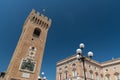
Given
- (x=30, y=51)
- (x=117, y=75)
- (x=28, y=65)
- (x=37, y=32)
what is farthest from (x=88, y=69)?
(x=37, y=32)

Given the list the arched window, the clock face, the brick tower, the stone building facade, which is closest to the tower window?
the brick tower

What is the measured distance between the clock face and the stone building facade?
11689mm

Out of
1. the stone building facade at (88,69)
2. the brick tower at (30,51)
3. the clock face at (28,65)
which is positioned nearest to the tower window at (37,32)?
the brick tower at (30,51)

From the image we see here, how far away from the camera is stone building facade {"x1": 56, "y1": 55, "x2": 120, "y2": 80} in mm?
31519

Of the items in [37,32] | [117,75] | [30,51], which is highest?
[37,32]

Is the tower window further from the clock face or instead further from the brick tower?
the clock face

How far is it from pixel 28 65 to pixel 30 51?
126 inches

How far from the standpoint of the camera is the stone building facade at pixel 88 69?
1241 inches

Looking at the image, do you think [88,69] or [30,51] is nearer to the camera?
[30,51]

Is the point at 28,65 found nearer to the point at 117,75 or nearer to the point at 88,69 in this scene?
the point at 88,69

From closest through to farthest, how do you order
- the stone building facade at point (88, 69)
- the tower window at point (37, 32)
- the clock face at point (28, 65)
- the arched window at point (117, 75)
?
the clock face at point (28, 65) < the tower window at point (37, 32) < the stone building facade at point (88, 69) < the arched window at point (117, 75)

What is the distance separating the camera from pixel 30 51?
86.2ft

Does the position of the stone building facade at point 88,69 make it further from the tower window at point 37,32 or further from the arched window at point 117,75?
the tower window at point 37,32

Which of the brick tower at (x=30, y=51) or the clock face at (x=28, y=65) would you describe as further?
the clock face at (x=28, y=65)
